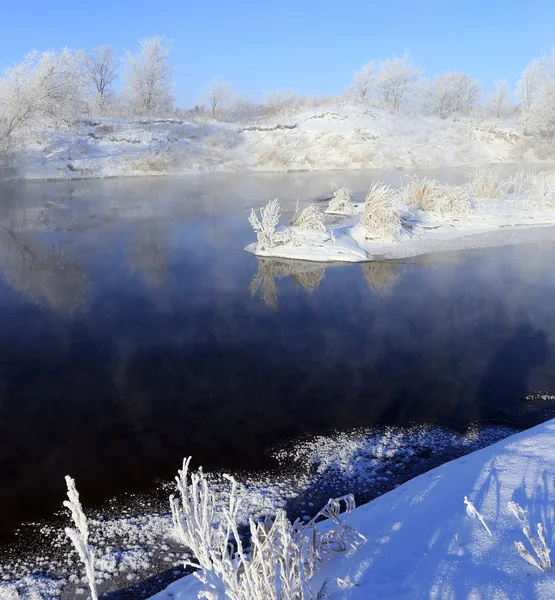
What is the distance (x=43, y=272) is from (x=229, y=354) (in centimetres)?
519

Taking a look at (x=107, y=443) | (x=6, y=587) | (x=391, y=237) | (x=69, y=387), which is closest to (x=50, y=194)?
(x=391, y=237)

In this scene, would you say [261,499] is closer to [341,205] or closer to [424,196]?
[424,196]

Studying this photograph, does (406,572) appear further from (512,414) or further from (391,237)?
(391,237)

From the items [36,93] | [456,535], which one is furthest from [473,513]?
[36,93]

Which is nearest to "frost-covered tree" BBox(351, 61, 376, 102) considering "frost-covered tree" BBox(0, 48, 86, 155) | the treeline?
the treeline

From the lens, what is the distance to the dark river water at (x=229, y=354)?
395 cm

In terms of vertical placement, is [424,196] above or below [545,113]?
below

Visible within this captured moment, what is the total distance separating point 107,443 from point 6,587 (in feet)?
4.53

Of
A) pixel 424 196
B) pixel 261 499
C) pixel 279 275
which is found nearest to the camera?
pixel 261 499

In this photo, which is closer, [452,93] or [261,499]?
[261,499]

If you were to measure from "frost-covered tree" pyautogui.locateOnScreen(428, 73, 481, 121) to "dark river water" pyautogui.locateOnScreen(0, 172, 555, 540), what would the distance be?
48.2 metres

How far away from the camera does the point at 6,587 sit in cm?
265

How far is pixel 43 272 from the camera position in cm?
904

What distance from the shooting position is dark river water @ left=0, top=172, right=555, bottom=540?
3951 millimetres
